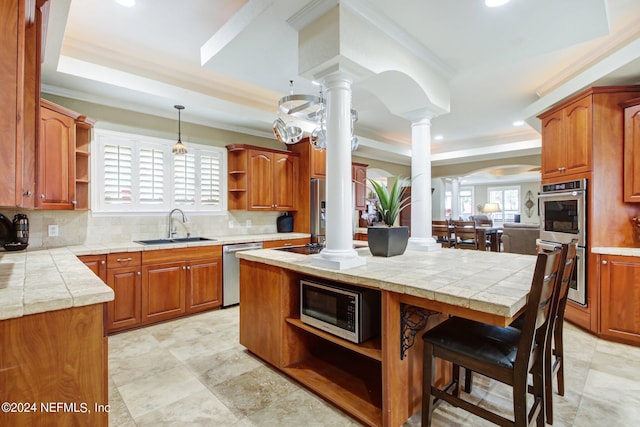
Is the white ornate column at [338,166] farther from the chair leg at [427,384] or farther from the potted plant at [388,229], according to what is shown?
the chair leg at [427,384]

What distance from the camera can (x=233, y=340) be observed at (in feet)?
9.81

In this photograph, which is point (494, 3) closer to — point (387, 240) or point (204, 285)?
point (387, 240)

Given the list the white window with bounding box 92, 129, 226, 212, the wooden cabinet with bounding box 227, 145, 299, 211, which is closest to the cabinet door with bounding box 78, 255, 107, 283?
the white window with bounding box 92, 129, 226, 212

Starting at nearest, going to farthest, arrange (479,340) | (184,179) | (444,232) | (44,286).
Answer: (44,286)
(479,340)
(184,179)
(444,232)

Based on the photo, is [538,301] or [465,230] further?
[465,230]

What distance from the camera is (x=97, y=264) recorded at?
3021mm

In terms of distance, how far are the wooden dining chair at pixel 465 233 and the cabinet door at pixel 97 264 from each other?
580 cm

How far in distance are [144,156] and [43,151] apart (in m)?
1.07

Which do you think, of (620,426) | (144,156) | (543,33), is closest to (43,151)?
(144,156)

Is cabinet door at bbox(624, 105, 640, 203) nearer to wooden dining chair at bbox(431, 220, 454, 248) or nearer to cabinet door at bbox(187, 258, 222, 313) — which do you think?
wooden dining chair at bbox(431, 220, 454, 248)

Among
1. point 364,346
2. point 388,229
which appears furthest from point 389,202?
point 364,346

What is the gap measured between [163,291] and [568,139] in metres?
4.62

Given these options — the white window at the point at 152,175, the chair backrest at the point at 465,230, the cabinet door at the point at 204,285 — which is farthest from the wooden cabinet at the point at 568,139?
the white window at the point at 152,175

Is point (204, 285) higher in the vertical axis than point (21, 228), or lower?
lower
